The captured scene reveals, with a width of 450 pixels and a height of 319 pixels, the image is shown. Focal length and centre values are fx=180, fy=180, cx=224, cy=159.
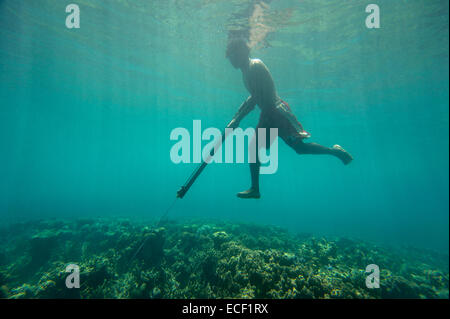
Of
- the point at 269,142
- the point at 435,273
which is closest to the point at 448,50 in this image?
the point at 435,273

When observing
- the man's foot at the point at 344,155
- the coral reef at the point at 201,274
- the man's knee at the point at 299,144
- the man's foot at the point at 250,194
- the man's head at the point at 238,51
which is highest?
the man's head at the point at 238,51

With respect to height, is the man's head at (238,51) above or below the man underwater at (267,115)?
above

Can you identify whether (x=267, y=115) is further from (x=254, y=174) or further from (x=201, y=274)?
(x=201, y=274)

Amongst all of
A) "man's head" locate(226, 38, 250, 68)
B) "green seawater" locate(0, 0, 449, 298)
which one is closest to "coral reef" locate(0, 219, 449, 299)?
"green seawater" locate(0, 0, 449, 298)

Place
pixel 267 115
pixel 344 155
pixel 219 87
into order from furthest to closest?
pixel 219 87 → pixel 344 155 → pixel 267 115

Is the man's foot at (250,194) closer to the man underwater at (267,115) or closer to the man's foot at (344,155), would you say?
the man underwater at (267,115)

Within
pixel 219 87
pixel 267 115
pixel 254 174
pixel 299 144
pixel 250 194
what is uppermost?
pixel 219 87

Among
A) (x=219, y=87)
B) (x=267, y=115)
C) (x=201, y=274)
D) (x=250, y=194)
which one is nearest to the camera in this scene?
(x=250, y=194)

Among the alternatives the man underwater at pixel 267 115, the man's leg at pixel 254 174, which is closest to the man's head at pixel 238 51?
the man underwater at pixel 267 115

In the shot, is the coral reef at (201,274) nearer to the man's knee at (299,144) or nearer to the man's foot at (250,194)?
the man's foot at (250,194)

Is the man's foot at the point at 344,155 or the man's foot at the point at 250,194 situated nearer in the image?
the man's foot at the point at 250,194

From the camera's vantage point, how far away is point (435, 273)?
7.41 m

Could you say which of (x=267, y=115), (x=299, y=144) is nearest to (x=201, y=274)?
(x=299, y=144)

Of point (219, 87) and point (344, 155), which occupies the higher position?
point (219, 87)
